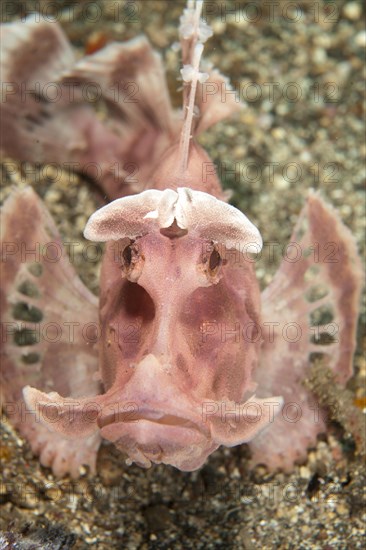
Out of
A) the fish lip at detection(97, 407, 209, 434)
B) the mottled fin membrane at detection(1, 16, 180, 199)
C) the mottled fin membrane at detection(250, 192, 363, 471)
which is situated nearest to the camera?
the fish lip at detection(97, 407, 209, 434)

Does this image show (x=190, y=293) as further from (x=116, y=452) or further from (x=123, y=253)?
(x=116, y=452)

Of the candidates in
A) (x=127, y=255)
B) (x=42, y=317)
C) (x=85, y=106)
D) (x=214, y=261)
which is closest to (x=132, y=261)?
(x=127, y=255)

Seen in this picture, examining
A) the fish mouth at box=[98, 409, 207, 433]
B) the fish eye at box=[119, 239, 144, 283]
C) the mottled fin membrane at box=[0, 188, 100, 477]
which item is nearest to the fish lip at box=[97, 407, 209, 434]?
the fish mouth at box=[98, 409, 207, 433]

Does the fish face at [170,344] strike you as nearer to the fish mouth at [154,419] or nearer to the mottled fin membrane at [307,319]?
the fish mouth at [154,419]

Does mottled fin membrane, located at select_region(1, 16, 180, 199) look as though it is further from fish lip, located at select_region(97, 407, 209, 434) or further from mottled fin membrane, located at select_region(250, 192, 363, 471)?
fish lip, located at select_region(97, 407, 209, 434)

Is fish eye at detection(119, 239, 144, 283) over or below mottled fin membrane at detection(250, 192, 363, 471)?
over

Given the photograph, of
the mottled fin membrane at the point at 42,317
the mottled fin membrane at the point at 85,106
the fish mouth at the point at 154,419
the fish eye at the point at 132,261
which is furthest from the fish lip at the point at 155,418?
the mottled fin membrane at the point at 85,106

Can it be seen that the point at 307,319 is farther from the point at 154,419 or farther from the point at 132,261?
the point at 154,419
